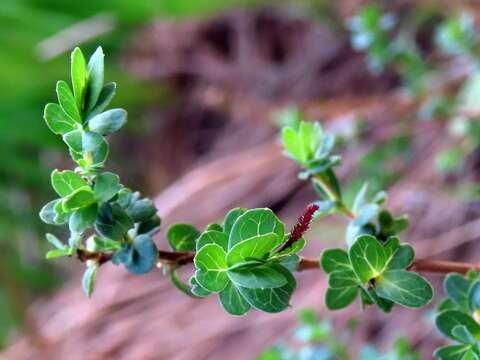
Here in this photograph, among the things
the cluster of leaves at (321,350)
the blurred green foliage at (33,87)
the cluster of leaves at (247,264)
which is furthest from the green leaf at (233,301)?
the blurred green foliage at (33,87)

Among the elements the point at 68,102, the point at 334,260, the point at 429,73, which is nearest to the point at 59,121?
the point at 68,102

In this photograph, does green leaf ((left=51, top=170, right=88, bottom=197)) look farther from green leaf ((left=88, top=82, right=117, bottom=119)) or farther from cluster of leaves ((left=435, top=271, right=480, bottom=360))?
cluster of leaves ((left=435, top=271, right=480, bottom=360))

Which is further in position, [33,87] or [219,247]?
[33,87]

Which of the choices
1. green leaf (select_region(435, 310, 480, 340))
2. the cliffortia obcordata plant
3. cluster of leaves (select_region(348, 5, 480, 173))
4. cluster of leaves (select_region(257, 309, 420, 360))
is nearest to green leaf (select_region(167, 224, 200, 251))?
the cliffortia obcordata plant

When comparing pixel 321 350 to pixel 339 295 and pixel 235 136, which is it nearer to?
pixel 339 295

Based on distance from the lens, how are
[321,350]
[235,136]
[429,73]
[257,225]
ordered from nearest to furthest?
[257,225], [321,350], [429,73], [235,136]

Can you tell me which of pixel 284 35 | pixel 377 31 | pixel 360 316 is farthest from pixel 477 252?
pixel 284 35
